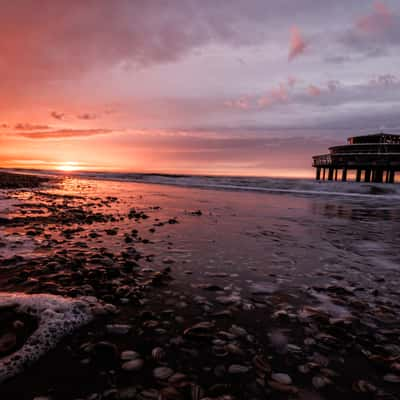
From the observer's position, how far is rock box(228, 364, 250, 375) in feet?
7.29

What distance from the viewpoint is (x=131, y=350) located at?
246 centimetres

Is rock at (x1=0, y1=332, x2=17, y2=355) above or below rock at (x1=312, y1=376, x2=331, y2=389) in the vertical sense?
below

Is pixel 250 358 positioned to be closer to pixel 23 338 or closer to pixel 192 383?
pixel 192 383

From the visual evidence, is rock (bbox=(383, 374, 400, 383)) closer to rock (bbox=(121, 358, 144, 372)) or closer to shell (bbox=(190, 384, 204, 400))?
shell (bbox=(190, 384, 204, 400))

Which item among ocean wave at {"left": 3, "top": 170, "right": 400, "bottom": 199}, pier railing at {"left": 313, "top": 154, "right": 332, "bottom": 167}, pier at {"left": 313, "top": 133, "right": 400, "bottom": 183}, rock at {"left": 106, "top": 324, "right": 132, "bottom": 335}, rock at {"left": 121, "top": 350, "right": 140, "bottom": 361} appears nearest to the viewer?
rock at {"left": 121, "top": 350, "right": 140, "bottom": 361}

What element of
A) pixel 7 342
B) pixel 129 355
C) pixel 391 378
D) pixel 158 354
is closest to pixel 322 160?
pixel 391 378

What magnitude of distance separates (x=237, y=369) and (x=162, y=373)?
0.65 meters

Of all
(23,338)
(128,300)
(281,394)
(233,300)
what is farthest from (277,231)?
(23,338)

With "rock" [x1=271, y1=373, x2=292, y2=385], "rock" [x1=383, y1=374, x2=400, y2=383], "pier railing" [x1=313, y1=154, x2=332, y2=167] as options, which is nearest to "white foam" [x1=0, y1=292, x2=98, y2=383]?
"rock" [x1=271, y1=373, x2=292, y2=385]

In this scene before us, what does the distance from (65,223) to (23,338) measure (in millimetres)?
6625

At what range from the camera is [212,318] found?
309 centimetres

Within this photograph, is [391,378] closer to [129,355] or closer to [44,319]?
[129,355]

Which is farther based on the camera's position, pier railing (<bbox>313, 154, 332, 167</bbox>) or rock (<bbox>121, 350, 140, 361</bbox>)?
pier railing (<bbox>313, 154, 332, 167</bbox>)

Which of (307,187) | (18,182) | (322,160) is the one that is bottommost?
(18,182)
